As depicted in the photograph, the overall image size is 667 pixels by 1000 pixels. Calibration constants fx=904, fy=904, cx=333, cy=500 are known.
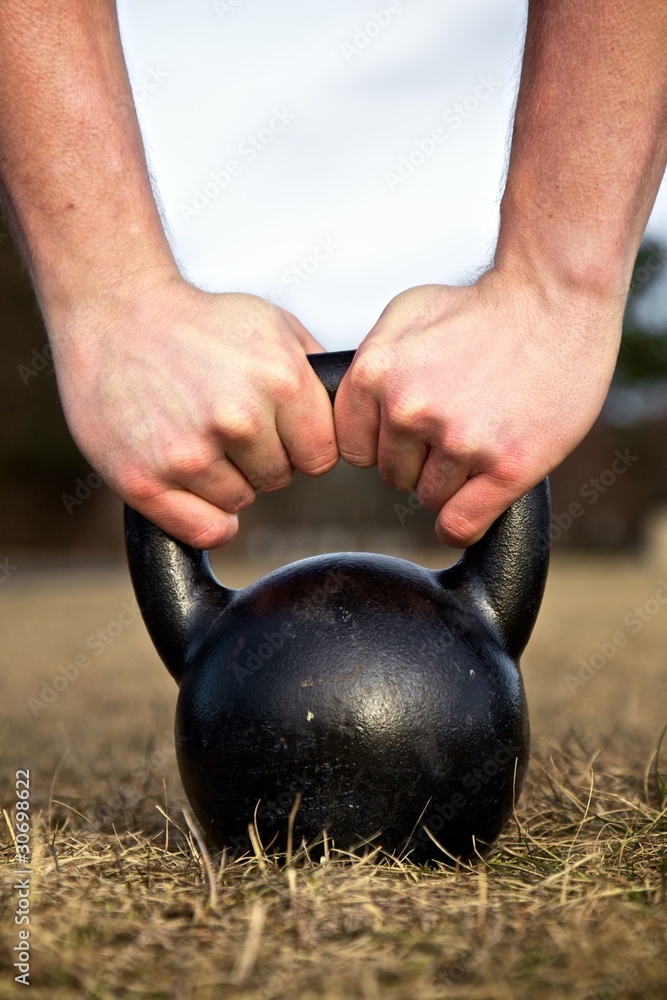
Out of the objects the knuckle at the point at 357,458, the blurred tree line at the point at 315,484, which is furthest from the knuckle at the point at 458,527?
the blurred tree line at the point at 315,484

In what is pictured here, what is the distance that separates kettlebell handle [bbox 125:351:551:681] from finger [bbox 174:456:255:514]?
0.65 ft

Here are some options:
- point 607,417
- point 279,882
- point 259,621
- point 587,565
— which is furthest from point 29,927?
point 607,417

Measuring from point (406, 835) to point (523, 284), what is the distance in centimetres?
126

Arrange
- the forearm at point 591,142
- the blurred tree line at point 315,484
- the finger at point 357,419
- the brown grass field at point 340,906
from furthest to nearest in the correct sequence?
the blurred tree line at point 315,484
the finger at point 357,419
the forearm at point 591,142
the brown grass field at point 340,906

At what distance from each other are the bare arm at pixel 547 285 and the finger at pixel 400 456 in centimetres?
2

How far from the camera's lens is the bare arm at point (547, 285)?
6.31ft

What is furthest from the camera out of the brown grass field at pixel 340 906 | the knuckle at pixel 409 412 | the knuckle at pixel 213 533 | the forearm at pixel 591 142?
the knuckle at pixel 213 533

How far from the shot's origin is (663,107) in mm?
1965

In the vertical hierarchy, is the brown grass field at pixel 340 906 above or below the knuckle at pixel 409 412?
below

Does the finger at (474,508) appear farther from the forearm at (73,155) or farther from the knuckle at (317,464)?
the forearm at (73,155)

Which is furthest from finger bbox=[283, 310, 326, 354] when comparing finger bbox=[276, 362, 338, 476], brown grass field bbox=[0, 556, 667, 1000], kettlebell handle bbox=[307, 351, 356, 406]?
brown grass field bbox=[0, 556, 667, 1000]

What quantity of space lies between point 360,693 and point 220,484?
609 millimetres

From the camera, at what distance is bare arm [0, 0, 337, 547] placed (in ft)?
6.59

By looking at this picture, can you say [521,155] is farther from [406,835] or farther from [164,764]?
[164,764]
